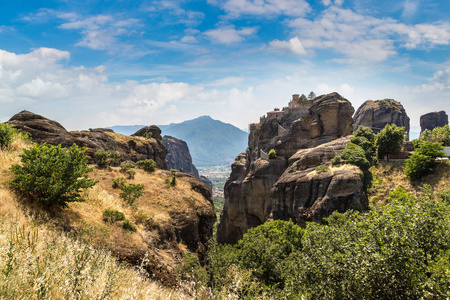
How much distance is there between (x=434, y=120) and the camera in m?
111

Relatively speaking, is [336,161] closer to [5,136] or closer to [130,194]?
[130,194]

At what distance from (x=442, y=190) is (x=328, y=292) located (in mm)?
26986

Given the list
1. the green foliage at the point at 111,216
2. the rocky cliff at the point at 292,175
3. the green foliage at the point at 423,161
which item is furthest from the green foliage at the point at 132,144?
the green foliage at the point at 423,161

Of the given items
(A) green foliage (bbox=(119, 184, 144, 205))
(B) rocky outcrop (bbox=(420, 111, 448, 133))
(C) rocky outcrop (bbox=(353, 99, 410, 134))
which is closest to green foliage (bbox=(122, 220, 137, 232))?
(A) green foliage (bbox=(119, 184, 144, 205))

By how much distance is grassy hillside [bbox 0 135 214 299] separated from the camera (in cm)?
455

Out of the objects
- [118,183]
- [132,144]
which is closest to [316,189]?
[118,183]

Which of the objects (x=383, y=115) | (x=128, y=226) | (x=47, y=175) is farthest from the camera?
(x=383, y=115)

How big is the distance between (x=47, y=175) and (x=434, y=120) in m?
149

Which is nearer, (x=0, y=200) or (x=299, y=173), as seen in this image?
(x=0, y=200)

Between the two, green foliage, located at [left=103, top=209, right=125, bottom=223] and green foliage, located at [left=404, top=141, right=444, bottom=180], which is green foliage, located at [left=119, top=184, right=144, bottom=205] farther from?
green foliage, located at [left=404, top=141, right=444, bottom=180]

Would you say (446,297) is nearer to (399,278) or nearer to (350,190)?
(399,278)

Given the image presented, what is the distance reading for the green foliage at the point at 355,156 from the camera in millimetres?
36213

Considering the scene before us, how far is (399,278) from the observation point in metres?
9.19

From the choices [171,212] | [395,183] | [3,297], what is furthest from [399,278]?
[395,183]
